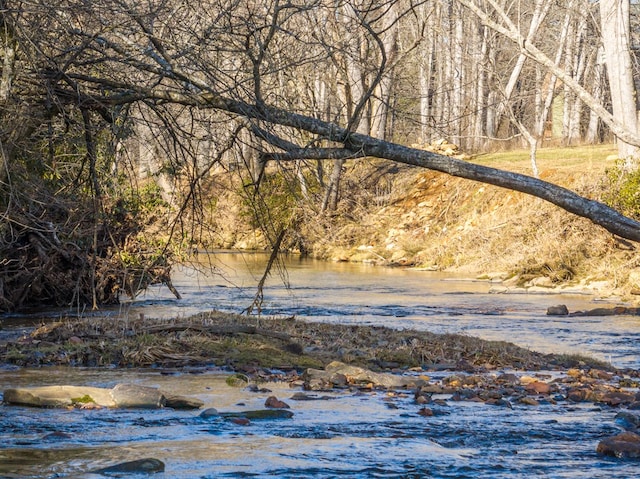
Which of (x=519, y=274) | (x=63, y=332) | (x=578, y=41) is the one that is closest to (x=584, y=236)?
(x=519, y=274)

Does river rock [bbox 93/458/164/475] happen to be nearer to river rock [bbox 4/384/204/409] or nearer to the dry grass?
river rock [bbox 4/384/204/409]

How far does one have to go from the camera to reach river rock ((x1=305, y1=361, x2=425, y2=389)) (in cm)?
1006

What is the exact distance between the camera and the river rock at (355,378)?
1006 centimetres

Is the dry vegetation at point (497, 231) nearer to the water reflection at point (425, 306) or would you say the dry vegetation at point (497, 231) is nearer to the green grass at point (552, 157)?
the green grass at point (552, 157)

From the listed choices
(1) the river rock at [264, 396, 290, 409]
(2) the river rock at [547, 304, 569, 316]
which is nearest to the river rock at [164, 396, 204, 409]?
(1) the river rock at [264, 396, 290, 409]

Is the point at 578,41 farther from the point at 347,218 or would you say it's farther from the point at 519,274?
the point at 519,274

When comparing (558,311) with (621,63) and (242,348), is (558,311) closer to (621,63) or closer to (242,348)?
(242,348)

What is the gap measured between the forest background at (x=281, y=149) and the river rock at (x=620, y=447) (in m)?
3.18

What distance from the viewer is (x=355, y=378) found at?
33.7ft

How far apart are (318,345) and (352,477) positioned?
21.3ft

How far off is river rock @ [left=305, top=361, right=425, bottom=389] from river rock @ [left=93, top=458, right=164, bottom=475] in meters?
3.56

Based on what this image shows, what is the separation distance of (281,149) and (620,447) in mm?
4215

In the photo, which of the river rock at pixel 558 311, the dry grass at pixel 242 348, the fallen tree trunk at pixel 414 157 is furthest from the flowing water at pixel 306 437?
the river rock at pixel 558 311

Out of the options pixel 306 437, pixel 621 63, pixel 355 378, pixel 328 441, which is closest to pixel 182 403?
pixel 306 437
